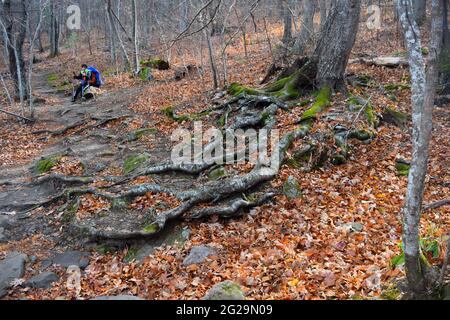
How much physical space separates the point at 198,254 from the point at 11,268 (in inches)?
124

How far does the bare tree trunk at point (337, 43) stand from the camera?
31.3 ft

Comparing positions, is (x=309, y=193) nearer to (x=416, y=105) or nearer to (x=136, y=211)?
(x=136, y=211)

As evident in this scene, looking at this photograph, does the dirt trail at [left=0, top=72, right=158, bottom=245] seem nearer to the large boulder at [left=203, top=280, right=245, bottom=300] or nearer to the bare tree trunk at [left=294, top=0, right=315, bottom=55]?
the large boulder at [left=203, top=280, right=245, bottom=300]

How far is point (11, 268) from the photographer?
655 centimetres

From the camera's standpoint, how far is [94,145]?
12.4 meters

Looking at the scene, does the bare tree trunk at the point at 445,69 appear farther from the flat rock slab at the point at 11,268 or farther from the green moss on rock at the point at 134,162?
the flat rock slab at the point at 11,268

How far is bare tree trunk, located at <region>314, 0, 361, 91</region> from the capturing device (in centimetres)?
953

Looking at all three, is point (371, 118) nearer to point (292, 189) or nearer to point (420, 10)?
point (292, 189)

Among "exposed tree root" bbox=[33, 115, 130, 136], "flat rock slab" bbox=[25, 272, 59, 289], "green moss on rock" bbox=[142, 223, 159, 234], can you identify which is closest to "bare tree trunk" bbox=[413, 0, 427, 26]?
"exposed tree root" bbox=[33, 115, 130, 136]

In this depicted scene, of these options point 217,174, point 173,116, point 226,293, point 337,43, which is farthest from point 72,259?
point 337,43

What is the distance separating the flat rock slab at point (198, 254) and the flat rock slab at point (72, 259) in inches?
76.3

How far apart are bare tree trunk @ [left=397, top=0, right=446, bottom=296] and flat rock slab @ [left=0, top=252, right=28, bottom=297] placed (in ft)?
18.9

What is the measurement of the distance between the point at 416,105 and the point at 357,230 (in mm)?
3108

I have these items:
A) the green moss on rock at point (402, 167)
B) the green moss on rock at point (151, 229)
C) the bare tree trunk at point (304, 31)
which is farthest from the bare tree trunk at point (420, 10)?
the green moss on rock at point (151, 229)
